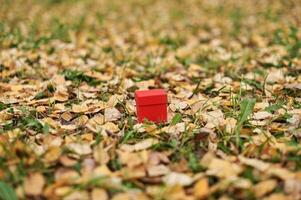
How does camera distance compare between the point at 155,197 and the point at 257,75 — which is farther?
the point at 257,75

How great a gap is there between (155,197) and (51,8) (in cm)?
362

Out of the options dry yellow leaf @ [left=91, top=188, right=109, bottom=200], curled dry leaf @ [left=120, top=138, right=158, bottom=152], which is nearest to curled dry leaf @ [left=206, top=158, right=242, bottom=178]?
curled dry leaf @ [left=120, top=138, right=158, bottom=152]

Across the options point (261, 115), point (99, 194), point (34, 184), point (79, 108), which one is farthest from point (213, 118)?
point (34, 184)

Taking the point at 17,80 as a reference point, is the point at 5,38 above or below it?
above

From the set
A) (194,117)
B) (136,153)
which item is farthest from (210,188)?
(194,117)

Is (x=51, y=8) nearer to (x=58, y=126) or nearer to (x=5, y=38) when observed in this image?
(x=5, y=38)

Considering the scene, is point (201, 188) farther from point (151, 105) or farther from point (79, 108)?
point (79, 108)

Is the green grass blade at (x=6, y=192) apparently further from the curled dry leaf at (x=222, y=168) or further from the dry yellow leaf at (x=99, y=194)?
the curled dry leaf at (x=222, y=168)

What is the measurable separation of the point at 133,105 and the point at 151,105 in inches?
12.4

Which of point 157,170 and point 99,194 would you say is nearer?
point 99,194

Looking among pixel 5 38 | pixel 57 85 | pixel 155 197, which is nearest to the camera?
pixel 155 197

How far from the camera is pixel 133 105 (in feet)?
7.88

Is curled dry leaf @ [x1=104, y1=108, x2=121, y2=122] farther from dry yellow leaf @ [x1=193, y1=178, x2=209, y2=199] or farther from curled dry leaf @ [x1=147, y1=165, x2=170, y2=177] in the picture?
dry yellow leaf @ [x1=193, y1=178, x2=209, y2=199]

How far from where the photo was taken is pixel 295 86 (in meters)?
2.58
